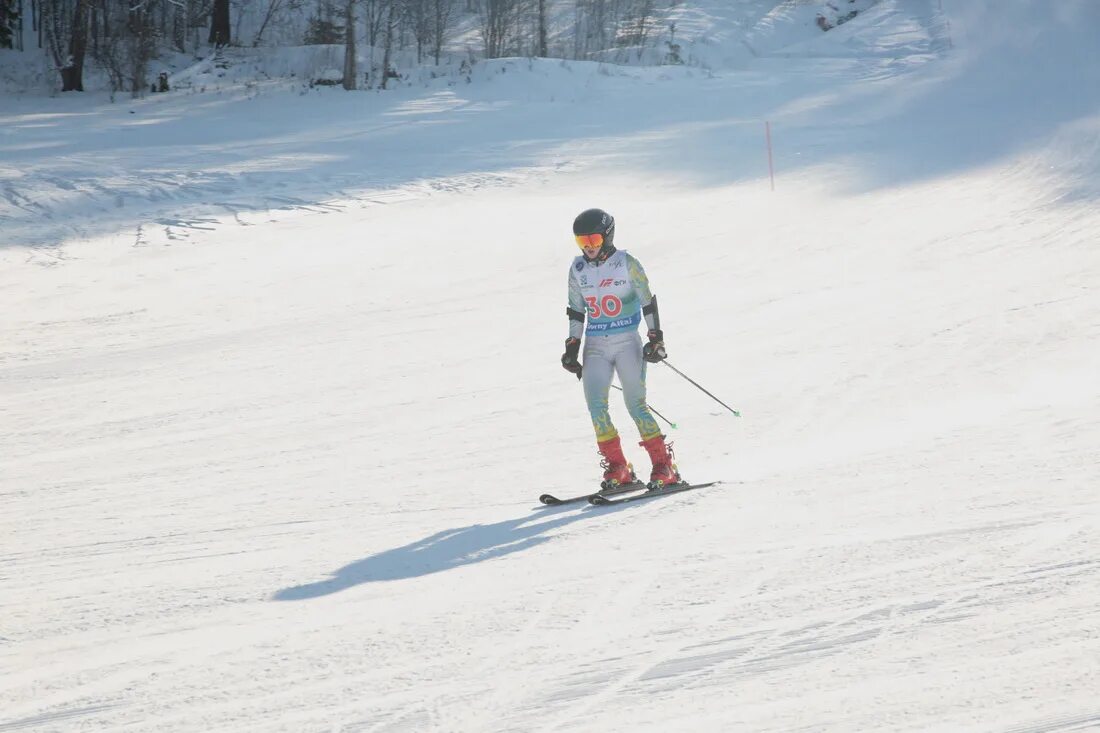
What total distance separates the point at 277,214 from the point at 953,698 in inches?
557

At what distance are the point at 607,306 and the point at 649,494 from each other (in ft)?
3.93

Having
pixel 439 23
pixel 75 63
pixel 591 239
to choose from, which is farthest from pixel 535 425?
pixel 439 23

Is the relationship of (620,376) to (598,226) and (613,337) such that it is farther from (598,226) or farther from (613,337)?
(598,226)

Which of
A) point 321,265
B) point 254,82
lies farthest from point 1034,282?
point 254,82

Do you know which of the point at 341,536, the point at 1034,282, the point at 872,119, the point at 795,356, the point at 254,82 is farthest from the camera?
the point at 254,82

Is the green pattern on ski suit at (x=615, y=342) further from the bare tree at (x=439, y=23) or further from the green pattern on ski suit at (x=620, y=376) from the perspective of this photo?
the bare tree at (x=439, y=23)

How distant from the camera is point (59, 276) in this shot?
13.9 meters

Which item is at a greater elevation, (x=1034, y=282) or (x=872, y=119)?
(x=872, y=119)

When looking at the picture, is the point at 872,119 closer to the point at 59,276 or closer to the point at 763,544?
the point at 59,276

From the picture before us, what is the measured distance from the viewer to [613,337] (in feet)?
23.7

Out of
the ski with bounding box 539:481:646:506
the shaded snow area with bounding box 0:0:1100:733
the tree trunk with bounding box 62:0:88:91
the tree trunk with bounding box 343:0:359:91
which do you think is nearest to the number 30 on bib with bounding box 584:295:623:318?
the ski with bounding box 539:481:646:506

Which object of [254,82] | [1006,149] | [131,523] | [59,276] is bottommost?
[131,523]

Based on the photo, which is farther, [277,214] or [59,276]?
[277,214]

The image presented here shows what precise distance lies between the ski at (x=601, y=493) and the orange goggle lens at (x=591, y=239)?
153 cm
